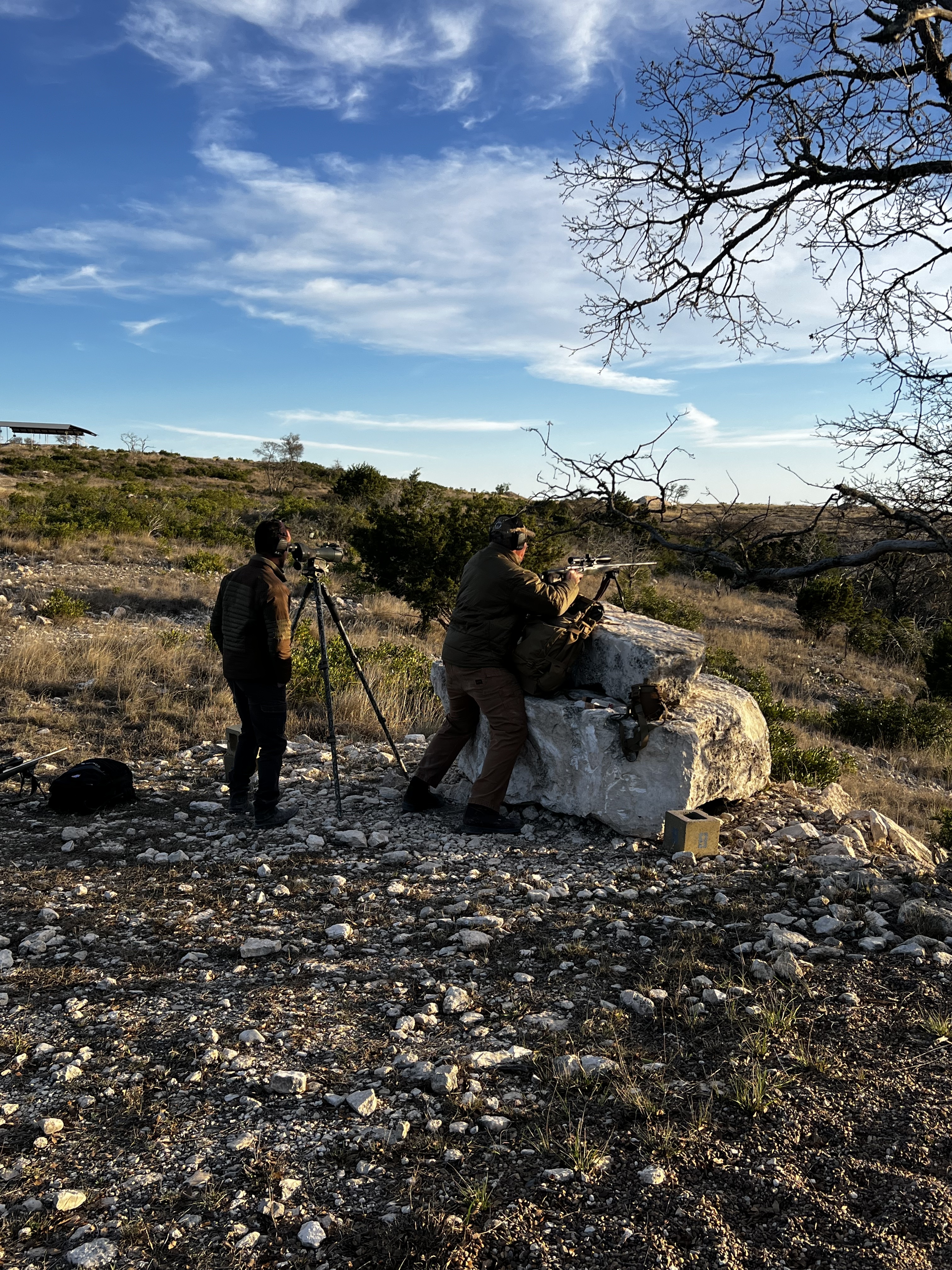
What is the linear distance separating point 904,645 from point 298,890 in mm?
15997

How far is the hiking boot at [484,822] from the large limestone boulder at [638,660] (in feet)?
4.01

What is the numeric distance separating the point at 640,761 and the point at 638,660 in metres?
0.71

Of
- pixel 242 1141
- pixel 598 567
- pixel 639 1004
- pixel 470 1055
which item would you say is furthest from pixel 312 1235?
pixel 598 567

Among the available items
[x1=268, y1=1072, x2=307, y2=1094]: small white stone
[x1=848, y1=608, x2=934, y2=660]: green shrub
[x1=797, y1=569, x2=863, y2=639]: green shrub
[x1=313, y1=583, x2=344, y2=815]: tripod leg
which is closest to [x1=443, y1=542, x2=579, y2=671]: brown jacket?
[x1=313, y1=583, x2=344, y2=815]: tripod leg

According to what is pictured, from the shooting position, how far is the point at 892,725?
1198 centimetres

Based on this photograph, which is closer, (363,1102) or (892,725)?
(363,1102)

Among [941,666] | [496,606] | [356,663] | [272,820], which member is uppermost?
[496,606]

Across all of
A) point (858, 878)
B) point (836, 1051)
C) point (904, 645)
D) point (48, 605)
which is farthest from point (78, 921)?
point (904, 645)

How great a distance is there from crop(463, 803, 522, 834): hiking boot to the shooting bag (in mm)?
880

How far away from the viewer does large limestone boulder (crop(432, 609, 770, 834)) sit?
564 centimetres

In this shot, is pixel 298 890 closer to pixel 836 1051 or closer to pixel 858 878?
pixel 836 1051

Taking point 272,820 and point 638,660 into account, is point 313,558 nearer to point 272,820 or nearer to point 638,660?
point 272,820

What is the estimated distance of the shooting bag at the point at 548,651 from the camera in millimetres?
5805

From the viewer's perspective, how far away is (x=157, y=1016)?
3484 millimetres
